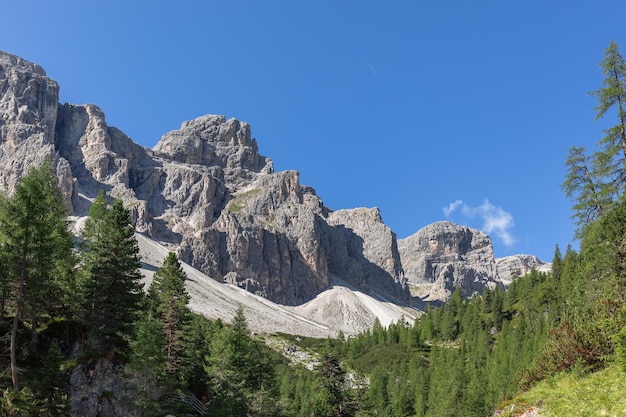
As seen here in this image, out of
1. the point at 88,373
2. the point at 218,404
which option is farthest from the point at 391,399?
the point at 88,373

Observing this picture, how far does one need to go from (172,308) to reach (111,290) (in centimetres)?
821

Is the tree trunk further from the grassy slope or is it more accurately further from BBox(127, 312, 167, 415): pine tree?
the grassy slope

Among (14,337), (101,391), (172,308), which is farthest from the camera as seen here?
(172,308)

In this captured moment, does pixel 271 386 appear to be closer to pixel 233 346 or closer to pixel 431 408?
pixel 233 346

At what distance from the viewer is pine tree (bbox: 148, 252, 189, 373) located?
134ft

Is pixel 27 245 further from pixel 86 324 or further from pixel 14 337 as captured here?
pixel 86 324

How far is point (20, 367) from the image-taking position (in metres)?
28.5

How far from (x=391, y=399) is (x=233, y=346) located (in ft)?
182

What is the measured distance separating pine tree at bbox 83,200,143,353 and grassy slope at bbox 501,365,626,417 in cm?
2780

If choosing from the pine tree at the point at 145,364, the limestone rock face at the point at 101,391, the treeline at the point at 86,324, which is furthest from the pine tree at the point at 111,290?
the pine tree at the point at 145,364

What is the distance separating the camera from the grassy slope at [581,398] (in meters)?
14.9

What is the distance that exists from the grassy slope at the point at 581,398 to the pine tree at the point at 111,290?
27.8 metres

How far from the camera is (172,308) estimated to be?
42562mm

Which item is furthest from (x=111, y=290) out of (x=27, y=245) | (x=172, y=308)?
(x=27, y=245)
